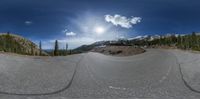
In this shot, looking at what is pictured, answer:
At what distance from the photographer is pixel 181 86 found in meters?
11.0

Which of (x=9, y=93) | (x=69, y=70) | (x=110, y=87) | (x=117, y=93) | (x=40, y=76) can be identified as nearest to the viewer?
(x=9, y=93)

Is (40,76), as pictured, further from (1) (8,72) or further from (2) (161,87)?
(2) (161,87)

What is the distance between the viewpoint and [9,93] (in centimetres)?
898

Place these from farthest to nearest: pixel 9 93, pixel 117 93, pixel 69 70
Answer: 1. pixel 69 70
2. pixel 117 93
3. pixel 9 93

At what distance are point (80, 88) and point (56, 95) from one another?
1.34 m

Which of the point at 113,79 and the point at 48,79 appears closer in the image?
the point at 48,79

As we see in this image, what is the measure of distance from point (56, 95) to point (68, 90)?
819 mm

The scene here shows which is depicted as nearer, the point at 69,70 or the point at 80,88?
the point at 80,88

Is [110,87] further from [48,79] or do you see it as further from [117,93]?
[48,79]

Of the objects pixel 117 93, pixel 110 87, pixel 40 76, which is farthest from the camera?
pixel 40 76

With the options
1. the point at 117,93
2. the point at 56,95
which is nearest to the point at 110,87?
the point at 117,93

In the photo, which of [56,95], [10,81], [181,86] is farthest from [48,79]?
[181,86]

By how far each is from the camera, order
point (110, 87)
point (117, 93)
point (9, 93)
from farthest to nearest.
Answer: point (110, 87)
point (117, 93)
point (9, 93)

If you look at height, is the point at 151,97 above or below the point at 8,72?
below
